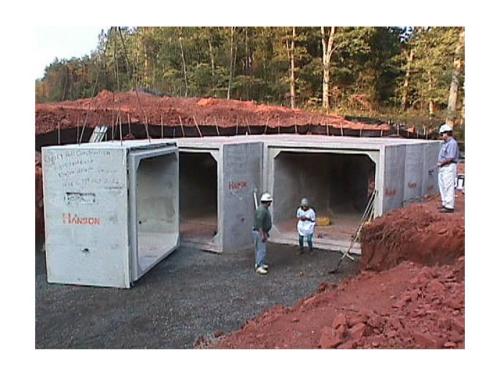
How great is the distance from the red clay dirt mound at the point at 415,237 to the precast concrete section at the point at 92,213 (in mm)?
3993

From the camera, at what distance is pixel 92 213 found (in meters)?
9.00

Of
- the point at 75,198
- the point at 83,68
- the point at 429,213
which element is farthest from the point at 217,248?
the point at 83,68

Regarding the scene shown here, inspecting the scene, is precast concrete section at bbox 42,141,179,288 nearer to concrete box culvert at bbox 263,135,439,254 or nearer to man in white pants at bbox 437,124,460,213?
concrete box culvert at bbox 263,135,439,254

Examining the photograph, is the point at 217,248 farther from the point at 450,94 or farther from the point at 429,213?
the point at 450,94

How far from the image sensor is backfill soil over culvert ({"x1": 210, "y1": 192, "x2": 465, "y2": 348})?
18.9 feet

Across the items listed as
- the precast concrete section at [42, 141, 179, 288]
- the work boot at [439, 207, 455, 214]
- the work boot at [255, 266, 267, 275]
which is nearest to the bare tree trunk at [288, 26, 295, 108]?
the work boot at [439, 207, 455, 214]

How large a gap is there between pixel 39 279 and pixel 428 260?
248 inches

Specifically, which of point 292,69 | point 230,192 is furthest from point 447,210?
point 292,69

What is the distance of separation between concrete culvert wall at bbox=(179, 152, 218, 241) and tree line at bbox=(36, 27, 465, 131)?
6.31 metres

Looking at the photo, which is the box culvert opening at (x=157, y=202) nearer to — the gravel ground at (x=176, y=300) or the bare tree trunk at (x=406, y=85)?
the gravel ground at (x=176, y=300)

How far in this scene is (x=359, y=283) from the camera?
27.8 feet

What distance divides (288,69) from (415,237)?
16055mm

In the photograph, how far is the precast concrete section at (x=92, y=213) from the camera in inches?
350

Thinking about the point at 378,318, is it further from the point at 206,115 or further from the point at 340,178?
the point at 206,115
